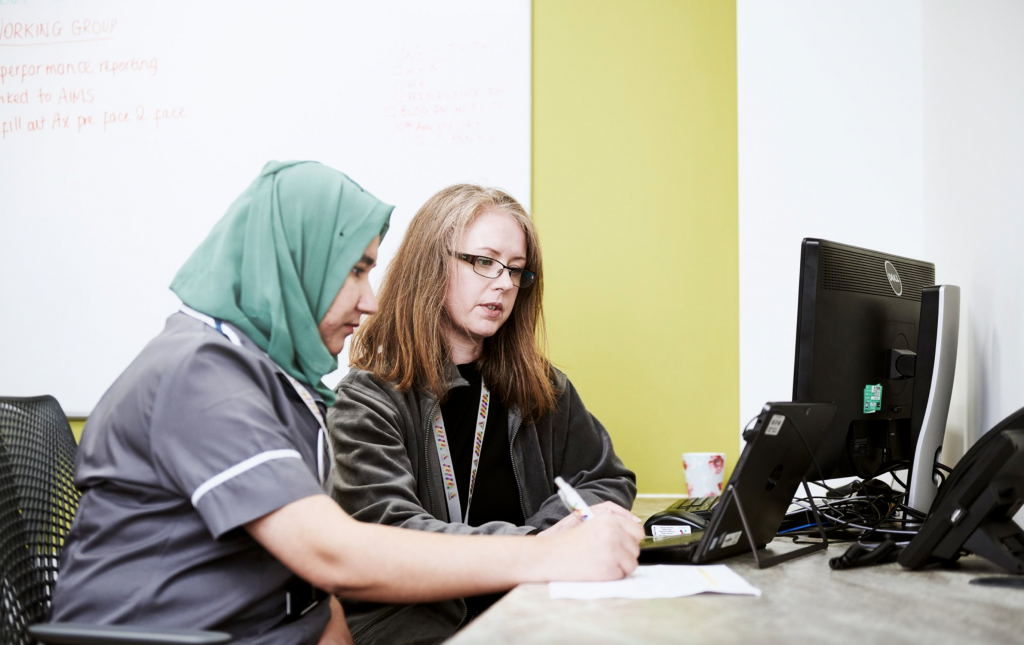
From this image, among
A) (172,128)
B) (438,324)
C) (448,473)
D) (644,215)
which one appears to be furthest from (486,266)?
(172,128)

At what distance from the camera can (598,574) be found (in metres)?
0.91

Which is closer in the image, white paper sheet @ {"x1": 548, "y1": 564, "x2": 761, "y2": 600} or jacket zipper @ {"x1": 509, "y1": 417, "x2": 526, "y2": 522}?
white paper sheet @ {"x1": 548, "y1": 564, "x2": 761, "y2": 600}

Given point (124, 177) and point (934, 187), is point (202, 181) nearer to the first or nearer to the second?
point (124, 177)

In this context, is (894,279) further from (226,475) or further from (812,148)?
(226,475)

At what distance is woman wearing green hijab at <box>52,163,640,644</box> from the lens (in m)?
0.87

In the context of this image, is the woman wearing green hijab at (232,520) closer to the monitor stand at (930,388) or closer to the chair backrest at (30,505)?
the chair backrest at (30,505)

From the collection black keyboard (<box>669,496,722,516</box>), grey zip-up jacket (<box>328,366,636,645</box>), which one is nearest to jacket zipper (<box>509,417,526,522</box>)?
grey zip-up jacket (<box>328,366,636,645</box>)

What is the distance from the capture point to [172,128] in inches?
97.6

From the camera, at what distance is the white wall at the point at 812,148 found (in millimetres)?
1964

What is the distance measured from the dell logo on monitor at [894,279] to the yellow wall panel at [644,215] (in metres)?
0.69

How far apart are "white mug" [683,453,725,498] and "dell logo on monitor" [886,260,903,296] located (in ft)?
2.40

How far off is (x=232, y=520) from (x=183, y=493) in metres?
0.09

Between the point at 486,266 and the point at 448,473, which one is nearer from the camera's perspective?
the point at 448,473

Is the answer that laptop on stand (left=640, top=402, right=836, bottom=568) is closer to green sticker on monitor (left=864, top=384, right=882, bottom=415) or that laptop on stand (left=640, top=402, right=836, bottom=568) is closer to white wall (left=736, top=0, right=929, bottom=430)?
green sticker on monitor (left=864, top=384, right=882, bottom=415)
